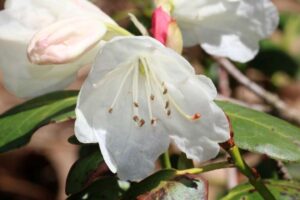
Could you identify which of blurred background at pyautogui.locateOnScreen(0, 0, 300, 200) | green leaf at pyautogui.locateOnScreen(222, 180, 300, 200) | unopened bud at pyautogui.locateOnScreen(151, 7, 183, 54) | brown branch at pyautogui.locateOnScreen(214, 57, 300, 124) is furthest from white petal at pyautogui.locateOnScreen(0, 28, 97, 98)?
brown branch at pyautogui.locateOnScreen(214, 57, 300, 124)

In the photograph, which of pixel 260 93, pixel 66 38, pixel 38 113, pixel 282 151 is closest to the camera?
pixel 66 38

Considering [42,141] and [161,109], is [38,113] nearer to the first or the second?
[161,109]

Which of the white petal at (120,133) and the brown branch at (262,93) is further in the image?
the brown branch at (262,93)

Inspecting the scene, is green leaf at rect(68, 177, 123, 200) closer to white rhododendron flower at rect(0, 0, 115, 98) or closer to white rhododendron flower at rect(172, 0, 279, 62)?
white rhododendron flower at rect(0, 0, 115, 98)

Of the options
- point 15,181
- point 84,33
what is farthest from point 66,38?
point 15,181

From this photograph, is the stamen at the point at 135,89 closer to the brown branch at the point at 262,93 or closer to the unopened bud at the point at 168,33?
the unopened bud at the point at 168,33

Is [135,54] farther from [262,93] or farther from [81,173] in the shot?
[262,93]

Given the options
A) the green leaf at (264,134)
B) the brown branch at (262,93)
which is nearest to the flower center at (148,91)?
the green leaf at (264,134)
